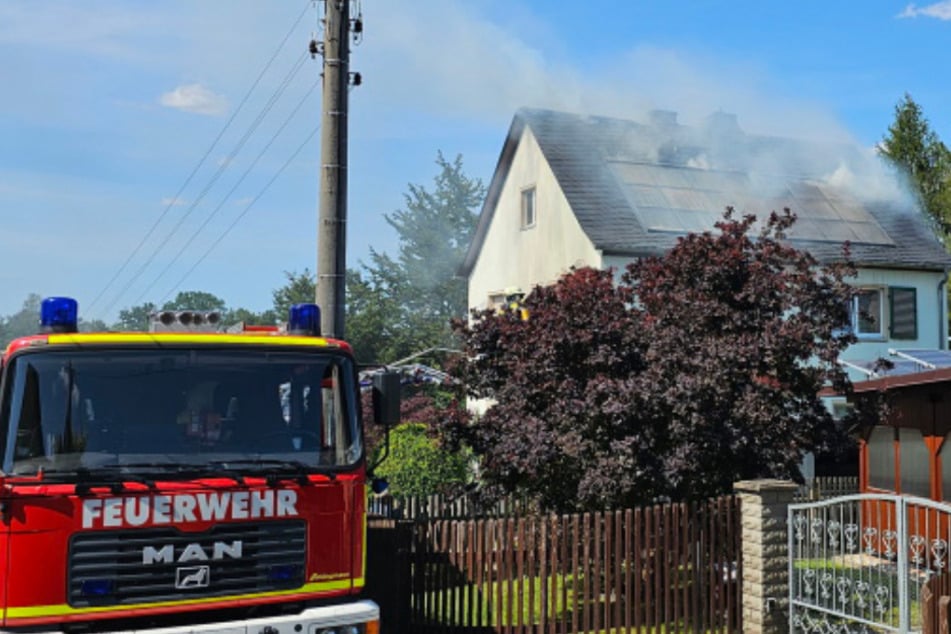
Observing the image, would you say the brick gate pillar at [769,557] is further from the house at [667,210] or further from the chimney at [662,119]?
the chimney at [662,119]

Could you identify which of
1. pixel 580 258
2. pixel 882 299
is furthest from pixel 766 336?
pixel 882 299

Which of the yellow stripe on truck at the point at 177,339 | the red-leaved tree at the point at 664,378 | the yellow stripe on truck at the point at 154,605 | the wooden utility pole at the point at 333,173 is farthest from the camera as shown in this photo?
the red-leaved tree at the point at 664,378

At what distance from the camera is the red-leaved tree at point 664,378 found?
970 cm

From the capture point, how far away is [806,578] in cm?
864

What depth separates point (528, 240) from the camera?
22688mm

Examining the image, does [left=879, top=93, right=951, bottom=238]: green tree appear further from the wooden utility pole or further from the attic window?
the wooden utility pole

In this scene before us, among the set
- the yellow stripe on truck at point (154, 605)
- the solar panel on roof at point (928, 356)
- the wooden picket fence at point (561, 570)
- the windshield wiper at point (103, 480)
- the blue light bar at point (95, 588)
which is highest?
the solar panel on roof at point (928, 356)

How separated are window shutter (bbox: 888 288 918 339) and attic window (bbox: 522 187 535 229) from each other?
8.80 meters

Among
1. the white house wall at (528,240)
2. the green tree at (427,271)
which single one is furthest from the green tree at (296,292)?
the white house wall at (528,240)

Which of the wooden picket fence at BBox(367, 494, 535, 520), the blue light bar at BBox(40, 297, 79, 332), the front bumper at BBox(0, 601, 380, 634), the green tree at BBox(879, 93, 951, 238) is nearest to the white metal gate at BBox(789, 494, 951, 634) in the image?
the wooden picket fence at BBox(367, 494, 535, 520)

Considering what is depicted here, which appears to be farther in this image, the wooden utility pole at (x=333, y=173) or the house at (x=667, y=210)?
the house at (x=667, y=210)

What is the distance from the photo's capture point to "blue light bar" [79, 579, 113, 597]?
5262mm

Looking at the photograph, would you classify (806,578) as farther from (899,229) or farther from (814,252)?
(899,229)

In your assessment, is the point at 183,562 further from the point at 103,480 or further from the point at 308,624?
the point at 308,624
